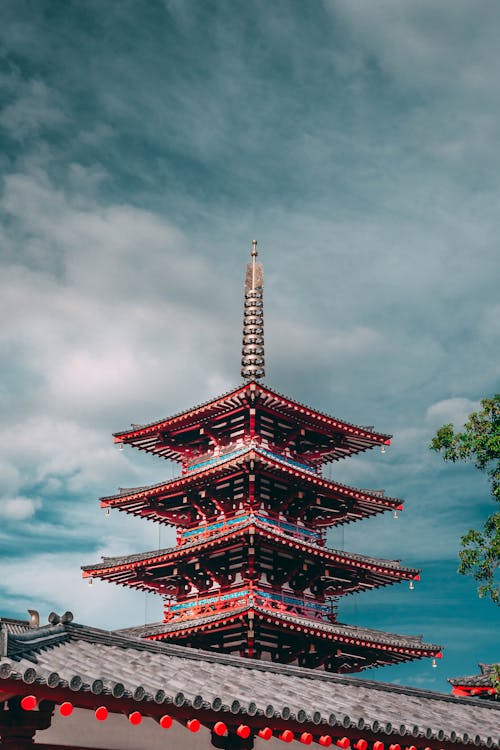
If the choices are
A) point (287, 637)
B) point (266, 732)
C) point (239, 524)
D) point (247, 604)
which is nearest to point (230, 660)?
point (266, 732)

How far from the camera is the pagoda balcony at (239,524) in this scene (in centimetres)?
3041

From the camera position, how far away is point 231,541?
29.3m

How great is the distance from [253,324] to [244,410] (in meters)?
6.33

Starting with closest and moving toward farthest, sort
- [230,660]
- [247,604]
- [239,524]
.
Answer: [230,660] < [247,604] < [239,524]

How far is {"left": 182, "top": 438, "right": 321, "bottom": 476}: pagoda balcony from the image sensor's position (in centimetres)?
3082

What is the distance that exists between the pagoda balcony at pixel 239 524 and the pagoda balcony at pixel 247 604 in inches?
86.6

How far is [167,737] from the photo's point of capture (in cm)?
1374

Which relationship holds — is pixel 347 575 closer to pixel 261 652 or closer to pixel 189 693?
pixel 261 652

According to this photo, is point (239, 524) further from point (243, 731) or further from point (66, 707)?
point (66, 707)

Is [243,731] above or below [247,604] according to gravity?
below

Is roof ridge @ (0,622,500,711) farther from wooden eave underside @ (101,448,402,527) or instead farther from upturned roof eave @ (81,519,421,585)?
wooden eave underside @ (101,448,402,527)

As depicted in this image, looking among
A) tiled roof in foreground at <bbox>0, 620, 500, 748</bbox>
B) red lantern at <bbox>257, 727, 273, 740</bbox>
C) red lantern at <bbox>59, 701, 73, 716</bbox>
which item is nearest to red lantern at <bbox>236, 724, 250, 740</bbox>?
tiled roof in foreground at <bbox>0, 620, 500, 748</bbox>

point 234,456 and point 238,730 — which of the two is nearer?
point 238,730

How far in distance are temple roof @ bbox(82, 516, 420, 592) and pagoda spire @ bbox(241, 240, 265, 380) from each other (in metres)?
8.05
